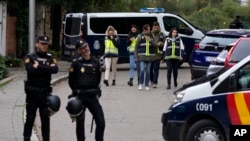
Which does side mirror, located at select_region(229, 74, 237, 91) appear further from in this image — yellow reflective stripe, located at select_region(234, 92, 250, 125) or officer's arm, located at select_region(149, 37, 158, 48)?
officer's arm, located at select_region(149, 37, 158, 48)

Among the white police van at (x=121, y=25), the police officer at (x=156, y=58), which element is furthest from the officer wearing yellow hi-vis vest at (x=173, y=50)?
the white police van at (x=121, y=25)

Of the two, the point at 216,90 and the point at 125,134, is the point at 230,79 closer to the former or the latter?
the point at 216,90

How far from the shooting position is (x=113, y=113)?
14.9 meters

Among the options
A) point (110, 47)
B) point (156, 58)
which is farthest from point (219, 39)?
point (110, 47)

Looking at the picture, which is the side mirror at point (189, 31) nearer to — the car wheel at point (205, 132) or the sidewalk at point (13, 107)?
the sidewalk at point (13, 107)

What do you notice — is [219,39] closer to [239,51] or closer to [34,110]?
[239,51]

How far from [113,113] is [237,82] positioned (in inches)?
236

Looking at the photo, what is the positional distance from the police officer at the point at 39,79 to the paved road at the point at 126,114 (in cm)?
163

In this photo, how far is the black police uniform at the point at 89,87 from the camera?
10062 millimetres

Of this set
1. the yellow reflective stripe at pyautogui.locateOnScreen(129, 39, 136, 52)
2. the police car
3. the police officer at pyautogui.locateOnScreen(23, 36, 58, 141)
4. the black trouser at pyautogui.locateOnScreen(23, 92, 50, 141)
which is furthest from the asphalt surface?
the police car

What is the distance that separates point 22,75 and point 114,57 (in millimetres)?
4484

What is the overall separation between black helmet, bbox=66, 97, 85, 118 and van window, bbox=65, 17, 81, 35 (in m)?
17.3

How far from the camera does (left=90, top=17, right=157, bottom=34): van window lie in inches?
1054

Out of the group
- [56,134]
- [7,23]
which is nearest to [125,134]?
[56,134]
